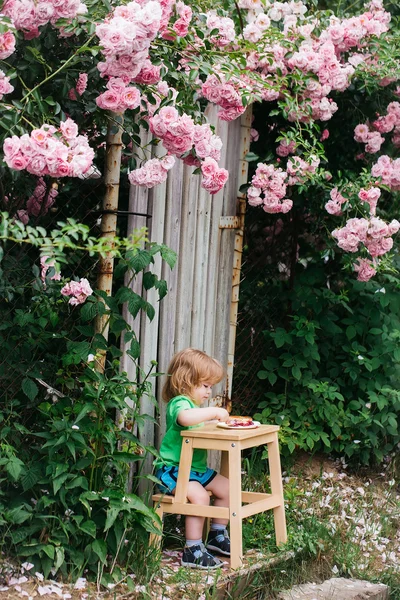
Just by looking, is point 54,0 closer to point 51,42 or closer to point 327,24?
point 51,42

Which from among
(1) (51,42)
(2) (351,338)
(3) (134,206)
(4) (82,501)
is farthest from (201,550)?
(1) (51,42)

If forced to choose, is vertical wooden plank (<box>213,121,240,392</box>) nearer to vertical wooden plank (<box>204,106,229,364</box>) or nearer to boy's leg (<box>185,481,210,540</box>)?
Answer: vertical wooden plank (<box>204,106,229,364</box>)

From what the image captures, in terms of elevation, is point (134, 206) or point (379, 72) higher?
point (379, 72)

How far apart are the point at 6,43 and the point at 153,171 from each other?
89cm

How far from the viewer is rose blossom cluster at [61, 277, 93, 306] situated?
3656 millimetres

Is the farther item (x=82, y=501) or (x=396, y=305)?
(x=396, y=305)

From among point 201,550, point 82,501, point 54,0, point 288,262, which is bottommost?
point 201,550

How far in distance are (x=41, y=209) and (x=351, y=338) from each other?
239cm

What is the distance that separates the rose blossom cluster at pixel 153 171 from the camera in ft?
12.5

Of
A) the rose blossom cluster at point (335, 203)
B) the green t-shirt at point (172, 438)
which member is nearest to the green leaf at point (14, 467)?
the green t-shirt at point (172, 438)

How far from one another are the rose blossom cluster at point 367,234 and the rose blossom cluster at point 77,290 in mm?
1816

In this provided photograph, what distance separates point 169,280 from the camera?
446cm

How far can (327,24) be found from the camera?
5.14 metres

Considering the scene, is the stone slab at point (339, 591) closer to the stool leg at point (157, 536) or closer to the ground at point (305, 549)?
the ground at point (305, 549)
